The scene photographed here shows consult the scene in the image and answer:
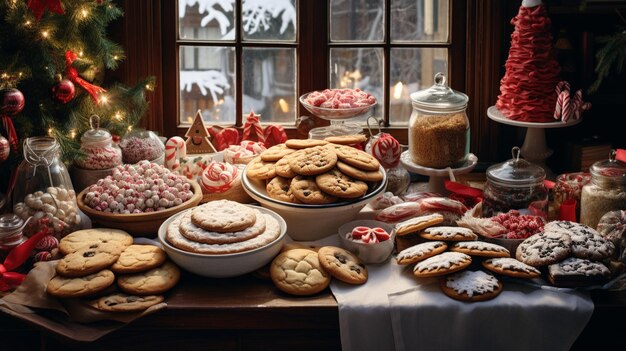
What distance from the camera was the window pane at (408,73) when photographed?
342cm

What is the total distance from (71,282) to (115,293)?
119 mm

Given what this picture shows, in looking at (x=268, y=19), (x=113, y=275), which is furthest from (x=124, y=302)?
(x=268, y=19)

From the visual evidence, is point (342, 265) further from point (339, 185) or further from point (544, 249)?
point (544, 249)

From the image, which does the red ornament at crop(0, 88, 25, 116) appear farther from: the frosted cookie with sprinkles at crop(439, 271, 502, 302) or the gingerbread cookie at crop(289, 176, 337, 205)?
the frosted cookie with sprinkles at crop(439, 271, 502, 302)

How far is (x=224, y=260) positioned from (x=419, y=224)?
578mm

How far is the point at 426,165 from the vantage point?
2.99 m

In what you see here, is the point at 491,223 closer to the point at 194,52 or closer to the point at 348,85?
the point at 348,85

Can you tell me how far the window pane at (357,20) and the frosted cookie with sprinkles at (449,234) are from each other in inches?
42.3

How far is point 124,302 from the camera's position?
2.37 m

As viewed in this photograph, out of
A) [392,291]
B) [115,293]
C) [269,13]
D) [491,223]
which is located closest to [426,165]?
[491,223]

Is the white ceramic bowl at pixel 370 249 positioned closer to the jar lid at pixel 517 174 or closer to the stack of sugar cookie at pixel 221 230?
the stack of sugar cookie at pixel 221 230

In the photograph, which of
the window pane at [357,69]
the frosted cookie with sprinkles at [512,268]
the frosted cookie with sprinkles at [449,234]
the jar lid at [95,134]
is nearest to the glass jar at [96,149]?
the jar lid at [95,134]

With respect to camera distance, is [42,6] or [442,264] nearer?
[442,264]

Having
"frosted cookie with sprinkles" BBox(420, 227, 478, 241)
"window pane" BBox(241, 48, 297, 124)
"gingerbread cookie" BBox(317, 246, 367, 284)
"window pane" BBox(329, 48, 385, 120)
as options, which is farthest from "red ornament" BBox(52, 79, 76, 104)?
"frosted cookie with sprinkles" BBox(420, 227, 478, 241)
